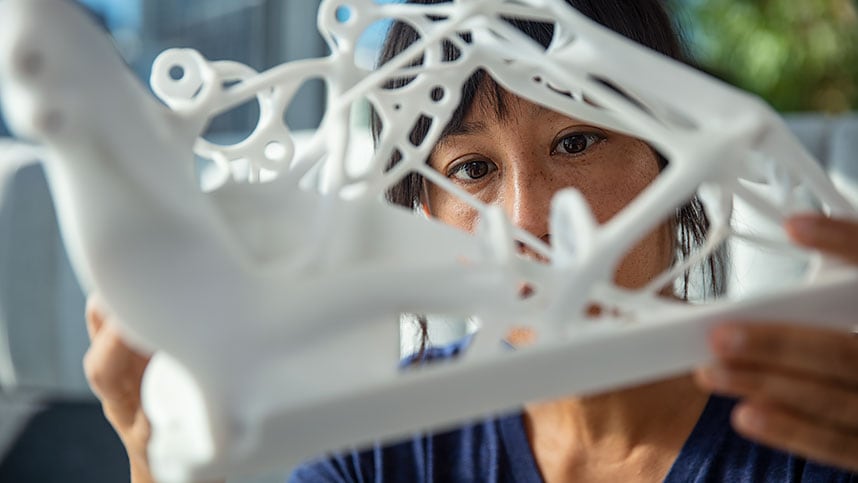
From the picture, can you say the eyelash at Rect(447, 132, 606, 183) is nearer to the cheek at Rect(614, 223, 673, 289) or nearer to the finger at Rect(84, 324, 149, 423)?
the cheek at Rect(614, 223, 673, 289)

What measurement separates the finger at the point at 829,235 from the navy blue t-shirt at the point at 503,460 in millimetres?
379

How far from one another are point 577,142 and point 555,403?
0.21 meters

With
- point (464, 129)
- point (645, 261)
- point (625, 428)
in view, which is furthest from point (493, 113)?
point (625, 428)

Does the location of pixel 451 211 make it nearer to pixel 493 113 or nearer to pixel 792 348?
pixel 493 113

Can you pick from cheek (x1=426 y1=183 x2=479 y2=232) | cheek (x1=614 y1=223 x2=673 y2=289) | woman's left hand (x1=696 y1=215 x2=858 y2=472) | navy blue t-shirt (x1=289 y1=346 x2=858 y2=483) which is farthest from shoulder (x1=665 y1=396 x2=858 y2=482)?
woman's left hand (x1=696 y1=215 x2=858 y2=472)

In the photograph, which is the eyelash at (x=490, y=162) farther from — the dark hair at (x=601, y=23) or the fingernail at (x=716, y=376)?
A: the fingernail at (x=716, y=376)

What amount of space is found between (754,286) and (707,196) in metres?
0.83

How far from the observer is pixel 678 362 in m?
0.30

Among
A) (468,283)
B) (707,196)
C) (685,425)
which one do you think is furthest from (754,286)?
(468,283)

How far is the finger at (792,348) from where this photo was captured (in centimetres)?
30

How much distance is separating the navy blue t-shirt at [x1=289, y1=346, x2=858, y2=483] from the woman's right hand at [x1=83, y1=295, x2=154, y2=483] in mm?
283

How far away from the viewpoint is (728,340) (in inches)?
11.7

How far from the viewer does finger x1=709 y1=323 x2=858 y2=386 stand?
11.7 inches

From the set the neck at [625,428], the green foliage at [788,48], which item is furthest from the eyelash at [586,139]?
the green foliage at [788,48]
